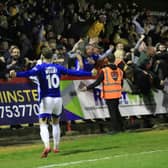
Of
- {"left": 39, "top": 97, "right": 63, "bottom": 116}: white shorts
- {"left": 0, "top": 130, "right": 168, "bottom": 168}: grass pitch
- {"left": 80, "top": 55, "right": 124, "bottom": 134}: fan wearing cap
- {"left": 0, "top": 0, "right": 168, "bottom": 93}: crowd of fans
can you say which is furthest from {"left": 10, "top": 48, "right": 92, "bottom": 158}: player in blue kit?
{"left": 80, "top": 55, "right": 124, "bottom": 134}: fan wearing cap

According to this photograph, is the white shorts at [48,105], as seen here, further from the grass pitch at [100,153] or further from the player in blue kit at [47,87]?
the grass pitch at [100,153]

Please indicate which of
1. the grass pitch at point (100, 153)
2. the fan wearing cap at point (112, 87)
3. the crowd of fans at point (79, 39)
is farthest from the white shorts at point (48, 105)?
the fan wearing cap at point (112, 87)

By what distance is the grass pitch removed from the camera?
468 inches

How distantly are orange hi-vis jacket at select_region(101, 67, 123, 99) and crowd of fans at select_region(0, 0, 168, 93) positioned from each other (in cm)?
92

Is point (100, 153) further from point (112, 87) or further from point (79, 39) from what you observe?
point (79, 39)

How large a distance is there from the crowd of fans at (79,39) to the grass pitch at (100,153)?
253 cm

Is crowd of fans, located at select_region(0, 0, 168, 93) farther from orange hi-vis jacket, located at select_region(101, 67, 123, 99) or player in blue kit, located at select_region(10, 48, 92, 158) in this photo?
player in blue kit, located at select_region(10, 48, 92, 158)

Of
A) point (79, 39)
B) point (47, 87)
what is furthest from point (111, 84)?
point (47, 87)

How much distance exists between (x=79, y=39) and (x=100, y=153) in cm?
869

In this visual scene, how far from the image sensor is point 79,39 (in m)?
21.9

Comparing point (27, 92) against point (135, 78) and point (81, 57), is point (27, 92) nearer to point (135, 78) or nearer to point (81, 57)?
point (81, 57)

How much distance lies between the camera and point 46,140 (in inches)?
541

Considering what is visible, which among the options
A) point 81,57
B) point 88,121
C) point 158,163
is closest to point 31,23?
point 81,57

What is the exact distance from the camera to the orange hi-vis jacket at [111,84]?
60.8 ft
